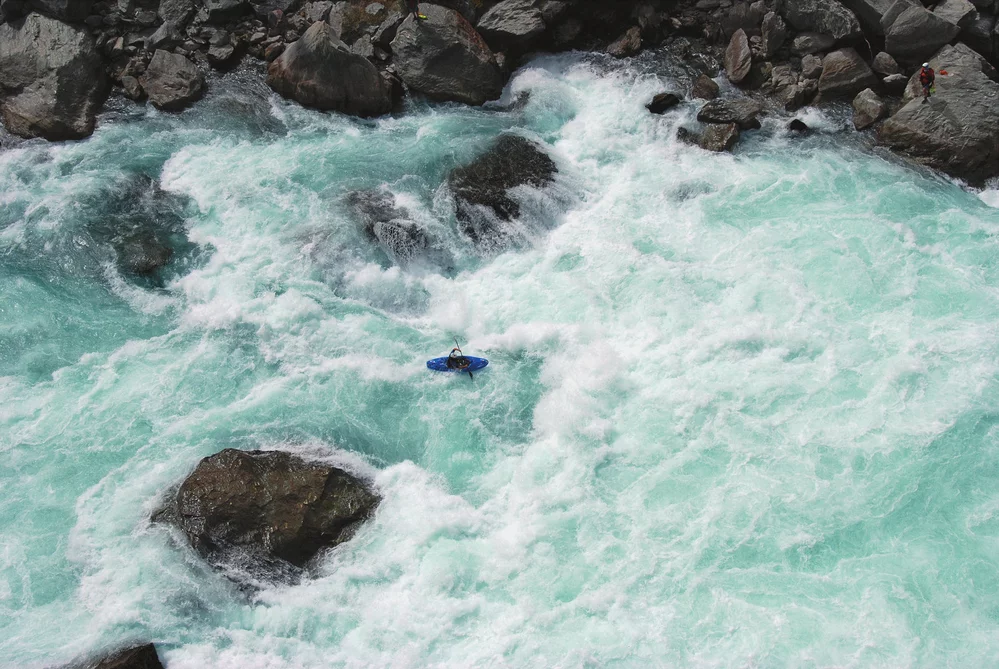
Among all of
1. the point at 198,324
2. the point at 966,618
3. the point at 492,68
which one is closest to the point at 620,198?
the point at 492,68

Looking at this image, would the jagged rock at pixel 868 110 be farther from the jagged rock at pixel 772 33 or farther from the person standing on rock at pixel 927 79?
the jagged rock at pixel 772 33

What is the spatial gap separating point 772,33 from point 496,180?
25.0 ft

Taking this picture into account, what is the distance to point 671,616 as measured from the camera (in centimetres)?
1029

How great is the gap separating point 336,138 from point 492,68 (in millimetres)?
3886

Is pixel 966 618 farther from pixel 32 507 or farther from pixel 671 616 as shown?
pixel 32 507

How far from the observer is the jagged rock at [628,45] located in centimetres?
1903

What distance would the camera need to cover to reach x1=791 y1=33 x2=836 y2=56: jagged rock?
18.0m

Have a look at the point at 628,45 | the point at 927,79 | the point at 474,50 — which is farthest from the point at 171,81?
the point at 927,79

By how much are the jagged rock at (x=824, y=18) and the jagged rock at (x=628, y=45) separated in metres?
3.35

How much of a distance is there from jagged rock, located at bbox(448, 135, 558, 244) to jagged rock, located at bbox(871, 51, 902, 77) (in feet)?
25.1

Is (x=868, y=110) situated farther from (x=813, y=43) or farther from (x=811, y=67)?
(x=813, y=43)

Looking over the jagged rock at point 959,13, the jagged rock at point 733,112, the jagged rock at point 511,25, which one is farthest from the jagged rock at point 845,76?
the jagged rock at point 511,25

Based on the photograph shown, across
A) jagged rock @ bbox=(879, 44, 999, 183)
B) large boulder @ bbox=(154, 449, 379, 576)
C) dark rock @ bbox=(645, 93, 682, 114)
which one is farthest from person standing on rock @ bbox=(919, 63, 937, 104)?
large boulder @ bbox=(154, 449, 379, 576)

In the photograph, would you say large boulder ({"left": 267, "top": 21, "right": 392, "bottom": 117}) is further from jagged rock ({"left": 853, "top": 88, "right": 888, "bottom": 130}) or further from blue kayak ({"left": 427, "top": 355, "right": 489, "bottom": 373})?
jagged rock ({"left": 853, "top": 88, "right": 888, "bottom": 130})
